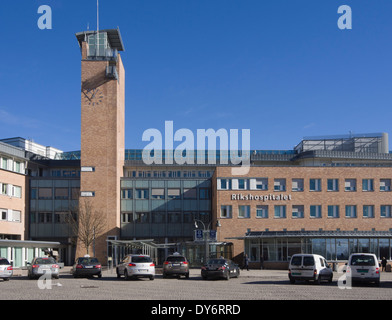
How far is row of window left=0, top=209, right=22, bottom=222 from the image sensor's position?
6216 centimetres

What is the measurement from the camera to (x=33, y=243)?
59188mm

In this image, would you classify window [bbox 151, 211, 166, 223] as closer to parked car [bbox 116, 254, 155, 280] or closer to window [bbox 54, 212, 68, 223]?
window [bbox 54, 212, 68, 223]

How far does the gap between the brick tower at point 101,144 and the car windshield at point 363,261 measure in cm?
3722

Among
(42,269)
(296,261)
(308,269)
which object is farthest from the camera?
(42,269)

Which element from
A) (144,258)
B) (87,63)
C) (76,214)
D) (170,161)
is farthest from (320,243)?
(170,161)

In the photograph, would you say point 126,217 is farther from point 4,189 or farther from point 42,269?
point 42,269

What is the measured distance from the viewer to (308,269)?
30141 millimetres

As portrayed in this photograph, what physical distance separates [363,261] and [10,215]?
44887 mm

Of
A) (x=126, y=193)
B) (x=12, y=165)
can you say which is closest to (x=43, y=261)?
(x=126, y=193)

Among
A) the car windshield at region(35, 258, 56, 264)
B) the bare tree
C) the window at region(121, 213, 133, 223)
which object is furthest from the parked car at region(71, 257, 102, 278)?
the window at region(121, 213, 133, 223)

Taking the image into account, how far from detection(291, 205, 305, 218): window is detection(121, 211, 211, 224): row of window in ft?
36.4

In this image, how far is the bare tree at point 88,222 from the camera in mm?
61188
